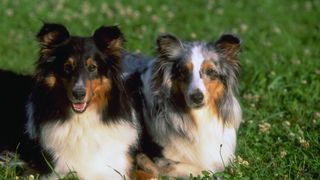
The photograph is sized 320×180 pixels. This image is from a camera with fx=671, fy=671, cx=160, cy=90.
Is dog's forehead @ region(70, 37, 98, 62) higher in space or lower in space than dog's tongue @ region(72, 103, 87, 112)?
higher

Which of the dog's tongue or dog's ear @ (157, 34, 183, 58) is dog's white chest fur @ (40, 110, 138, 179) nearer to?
the dog's tongue

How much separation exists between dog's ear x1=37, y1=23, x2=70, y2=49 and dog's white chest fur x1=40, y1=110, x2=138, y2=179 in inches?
27.2

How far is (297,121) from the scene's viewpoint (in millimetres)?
7949

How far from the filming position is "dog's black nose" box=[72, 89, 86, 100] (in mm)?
5762

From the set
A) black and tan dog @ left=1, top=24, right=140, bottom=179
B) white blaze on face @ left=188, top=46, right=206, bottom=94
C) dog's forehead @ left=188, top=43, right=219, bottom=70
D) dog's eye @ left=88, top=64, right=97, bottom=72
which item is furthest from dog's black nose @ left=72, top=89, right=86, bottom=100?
dog's forehead @ left=188, top=43, right=219, bottom=70

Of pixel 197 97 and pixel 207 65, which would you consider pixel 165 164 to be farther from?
pixel 207 65

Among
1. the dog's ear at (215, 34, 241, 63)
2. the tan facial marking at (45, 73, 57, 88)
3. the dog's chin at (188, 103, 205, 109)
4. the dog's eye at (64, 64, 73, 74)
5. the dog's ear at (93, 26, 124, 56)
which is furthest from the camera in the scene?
the dog's ear at (215, 34, 241, 63)

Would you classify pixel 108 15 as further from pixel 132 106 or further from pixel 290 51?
pixel 132 106

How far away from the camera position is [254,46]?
1127 cm

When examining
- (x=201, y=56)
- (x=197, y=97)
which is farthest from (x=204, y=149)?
(x=201, y=56)

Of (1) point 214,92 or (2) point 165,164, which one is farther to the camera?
(2) point 165,164

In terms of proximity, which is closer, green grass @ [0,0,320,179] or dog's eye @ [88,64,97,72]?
dog's eye @ [88,64,97,72]

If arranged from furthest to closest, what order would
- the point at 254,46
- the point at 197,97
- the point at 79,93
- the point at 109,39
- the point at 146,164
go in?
the point at 254,46
the point at 146,164
the point at 197,97
the point at 109,39
the point at 79,93

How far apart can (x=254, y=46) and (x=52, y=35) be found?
5779 millimetres
